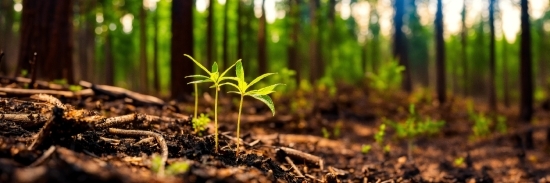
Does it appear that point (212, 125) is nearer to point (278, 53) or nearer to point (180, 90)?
point (180, 90)

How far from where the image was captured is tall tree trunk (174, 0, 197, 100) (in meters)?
9.23

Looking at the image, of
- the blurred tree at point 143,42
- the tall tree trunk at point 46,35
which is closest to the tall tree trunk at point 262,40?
the blurred tree at point 143,42

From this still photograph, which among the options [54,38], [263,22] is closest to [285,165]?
[54,38]

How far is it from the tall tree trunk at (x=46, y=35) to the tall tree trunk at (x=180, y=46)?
2.00 metres

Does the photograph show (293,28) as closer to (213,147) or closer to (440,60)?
(440,60)

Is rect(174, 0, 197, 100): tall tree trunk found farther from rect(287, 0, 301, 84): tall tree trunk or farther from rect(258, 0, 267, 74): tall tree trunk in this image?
rect(287, 0, 301, 84): tall tree trunk

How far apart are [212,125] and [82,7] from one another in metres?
16.1

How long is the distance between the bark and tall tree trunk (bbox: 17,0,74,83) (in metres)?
2.00

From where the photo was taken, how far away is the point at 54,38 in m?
7.62

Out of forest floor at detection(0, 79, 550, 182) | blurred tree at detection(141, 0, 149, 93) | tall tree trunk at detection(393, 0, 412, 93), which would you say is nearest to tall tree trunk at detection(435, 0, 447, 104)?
tall tree trunk at detection(393, 0, 412, 93)

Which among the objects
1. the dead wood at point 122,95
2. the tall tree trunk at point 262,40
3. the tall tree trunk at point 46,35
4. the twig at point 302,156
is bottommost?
the twig at point 302,156

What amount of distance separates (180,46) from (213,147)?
18.6 ft

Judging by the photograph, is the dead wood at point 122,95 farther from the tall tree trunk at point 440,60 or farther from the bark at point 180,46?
the tall tree trunk at point 440,60

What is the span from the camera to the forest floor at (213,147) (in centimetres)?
265
